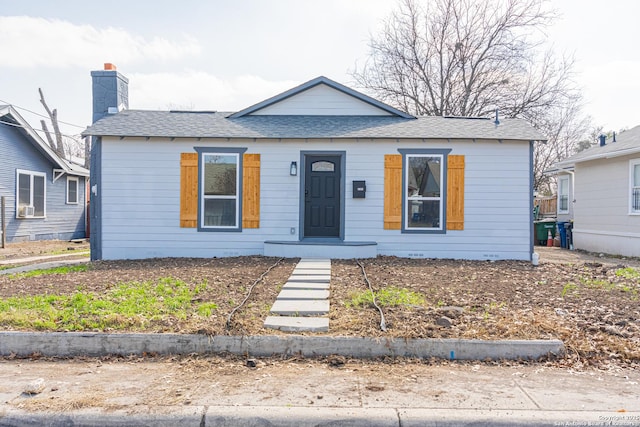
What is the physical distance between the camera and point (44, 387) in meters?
3.82

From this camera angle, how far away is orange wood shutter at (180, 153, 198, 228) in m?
10.7

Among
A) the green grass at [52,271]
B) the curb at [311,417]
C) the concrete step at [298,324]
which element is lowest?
the curb at [311,417]

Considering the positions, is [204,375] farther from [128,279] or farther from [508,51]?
[508,51]

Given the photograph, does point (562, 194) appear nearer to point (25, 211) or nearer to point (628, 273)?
point (628, 273)

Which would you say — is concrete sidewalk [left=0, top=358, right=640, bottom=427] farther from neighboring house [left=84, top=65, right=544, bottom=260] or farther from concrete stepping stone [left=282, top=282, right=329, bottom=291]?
neighboring house [left=84, top=65, right=544, bottom=260]

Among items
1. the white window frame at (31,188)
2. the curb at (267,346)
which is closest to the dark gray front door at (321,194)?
the curb at (267,346)

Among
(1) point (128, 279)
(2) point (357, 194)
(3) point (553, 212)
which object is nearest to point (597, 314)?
(2) point (357, 194)

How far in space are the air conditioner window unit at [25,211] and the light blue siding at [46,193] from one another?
0.18 m

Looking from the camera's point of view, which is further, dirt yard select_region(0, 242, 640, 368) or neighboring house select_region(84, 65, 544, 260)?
neighboring house select_region(84, 65, 544, 260)

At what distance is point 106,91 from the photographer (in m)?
11.9

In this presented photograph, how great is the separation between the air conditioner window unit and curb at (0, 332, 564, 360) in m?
13.9

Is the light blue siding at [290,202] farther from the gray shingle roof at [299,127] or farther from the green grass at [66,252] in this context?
the green grass at [66,252]

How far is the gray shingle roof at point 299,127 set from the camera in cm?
1058

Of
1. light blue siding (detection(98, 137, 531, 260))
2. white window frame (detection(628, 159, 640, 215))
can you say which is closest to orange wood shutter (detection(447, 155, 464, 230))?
light blue siding (detection(98, 137, 531, 260))
